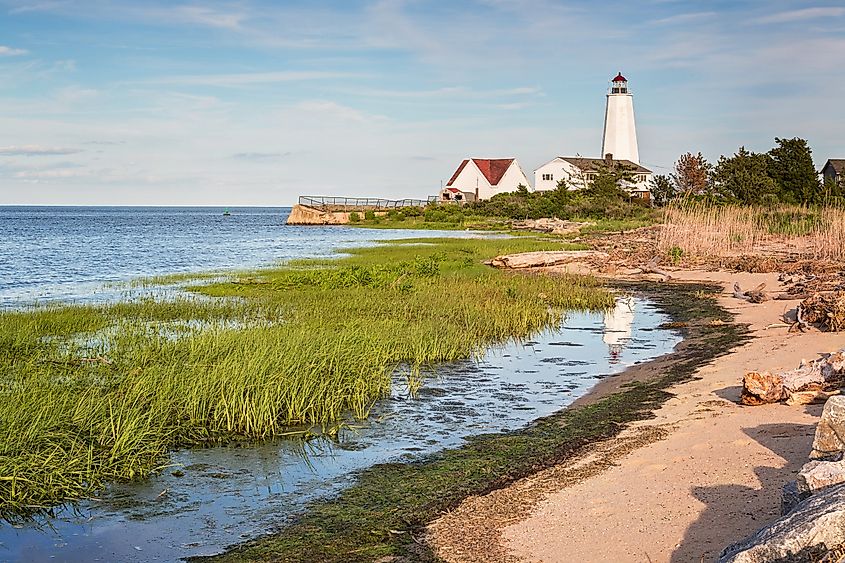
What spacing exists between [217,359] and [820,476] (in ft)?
31.7

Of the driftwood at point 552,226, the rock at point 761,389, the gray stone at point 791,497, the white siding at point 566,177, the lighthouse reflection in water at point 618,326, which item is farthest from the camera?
the white siding at point 566,177

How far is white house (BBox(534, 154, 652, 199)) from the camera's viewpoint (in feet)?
260

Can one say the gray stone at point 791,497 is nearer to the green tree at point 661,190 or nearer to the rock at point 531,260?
the rock at point 531,260

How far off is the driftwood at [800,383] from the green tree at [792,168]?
5207cm

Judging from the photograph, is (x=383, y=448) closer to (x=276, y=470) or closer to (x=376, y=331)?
(x=276, y=470)

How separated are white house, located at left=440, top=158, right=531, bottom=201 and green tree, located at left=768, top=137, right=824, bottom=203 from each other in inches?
1606

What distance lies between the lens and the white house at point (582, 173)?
79125mm

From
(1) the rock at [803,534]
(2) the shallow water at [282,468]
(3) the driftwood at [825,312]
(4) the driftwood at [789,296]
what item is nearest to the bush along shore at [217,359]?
(2) the shallow water at [282,468]

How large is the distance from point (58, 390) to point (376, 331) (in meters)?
6.60

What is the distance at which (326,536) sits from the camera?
7.66 m

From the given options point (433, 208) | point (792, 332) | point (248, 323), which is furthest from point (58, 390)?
point (433, 208)

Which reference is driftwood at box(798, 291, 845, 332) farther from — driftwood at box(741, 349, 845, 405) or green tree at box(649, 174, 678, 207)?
green tree at box(649, 174, 678, 207)

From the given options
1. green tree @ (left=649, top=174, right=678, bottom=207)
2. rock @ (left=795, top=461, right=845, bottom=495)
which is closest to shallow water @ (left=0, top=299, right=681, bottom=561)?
rock @ (left=795, top=461, right=845, bottom=495)

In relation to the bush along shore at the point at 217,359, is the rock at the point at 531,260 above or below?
above
